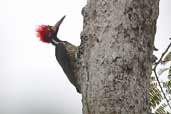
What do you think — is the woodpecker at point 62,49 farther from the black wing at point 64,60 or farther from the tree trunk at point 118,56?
the tree trunk at point 118,56

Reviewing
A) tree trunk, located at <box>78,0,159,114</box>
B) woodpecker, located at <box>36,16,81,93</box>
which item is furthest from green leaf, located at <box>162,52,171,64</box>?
tree trunk, located at <box>78,0,159,114</box>

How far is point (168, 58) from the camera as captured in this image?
277cm

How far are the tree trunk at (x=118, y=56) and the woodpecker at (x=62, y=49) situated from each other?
1.28 ft

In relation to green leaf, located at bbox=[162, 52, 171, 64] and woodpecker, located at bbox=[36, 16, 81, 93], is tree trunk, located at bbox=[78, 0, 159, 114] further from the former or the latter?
green leaf, located at bbox=[162, 52, 171, 64]

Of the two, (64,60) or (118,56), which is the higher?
(118,56)

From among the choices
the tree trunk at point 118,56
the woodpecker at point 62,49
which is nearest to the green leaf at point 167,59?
the woodpecker at point 62,49

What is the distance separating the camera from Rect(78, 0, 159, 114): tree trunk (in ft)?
6.18

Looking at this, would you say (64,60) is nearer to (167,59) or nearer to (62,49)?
(62,49)

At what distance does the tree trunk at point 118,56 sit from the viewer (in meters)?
1.88

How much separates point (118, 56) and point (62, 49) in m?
0.98

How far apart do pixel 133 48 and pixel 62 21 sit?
4.44 ft

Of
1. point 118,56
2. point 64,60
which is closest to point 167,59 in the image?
point 64,60

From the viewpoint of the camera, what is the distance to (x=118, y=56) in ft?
6.25

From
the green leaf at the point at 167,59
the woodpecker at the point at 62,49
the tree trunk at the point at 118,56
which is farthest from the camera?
the green leaf at the point at 167,59
